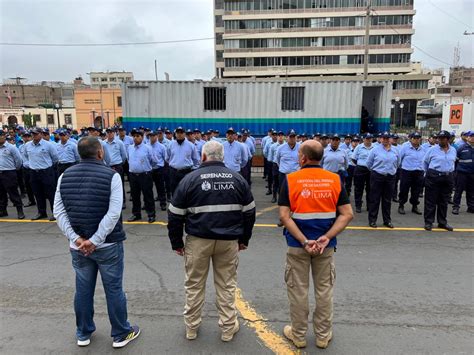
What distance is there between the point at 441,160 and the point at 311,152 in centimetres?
499

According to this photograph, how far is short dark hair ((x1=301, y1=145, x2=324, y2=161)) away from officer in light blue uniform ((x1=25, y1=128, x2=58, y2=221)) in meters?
6.47

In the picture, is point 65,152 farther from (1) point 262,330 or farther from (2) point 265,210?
(1) point 262,330

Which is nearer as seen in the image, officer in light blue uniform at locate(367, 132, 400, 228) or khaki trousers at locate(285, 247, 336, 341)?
khaki trousers at locate(285, 247, 336, 341)

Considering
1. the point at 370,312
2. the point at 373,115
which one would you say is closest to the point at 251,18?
the point at 373,115

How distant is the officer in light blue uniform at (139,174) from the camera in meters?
7.47

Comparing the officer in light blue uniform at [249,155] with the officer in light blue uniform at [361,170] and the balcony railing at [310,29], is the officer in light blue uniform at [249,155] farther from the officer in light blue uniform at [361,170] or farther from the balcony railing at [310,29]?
the balcony railing at [310,29]

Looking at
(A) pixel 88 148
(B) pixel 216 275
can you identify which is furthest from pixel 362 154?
(A) pixel 88 148

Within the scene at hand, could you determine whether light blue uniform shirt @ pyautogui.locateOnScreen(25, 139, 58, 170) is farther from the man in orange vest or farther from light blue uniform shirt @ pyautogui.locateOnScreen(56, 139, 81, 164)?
the man in orange vest

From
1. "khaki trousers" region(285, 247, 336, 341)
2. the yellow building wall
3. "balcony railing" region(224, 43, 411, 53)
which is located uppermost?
"balcony railing" region(224, 43, 411, 53)

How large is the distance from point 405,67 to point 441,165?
63864 mm

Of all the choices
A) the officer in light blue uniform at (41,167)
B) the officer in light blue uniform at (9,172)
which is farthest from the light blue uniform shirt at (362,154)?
the officer in light blue uniform at (9,172)

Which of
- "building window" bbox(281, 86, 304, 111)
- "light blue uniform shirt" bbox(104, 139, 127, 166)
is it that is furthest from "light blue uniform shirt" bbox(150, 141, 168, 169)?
"building window" bbox(281, 86, 304, 111)

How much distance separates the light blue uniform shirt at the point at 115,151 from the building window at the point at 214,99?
227 inches

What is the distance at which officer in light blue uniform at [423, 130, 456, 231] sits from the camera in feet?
22.3
